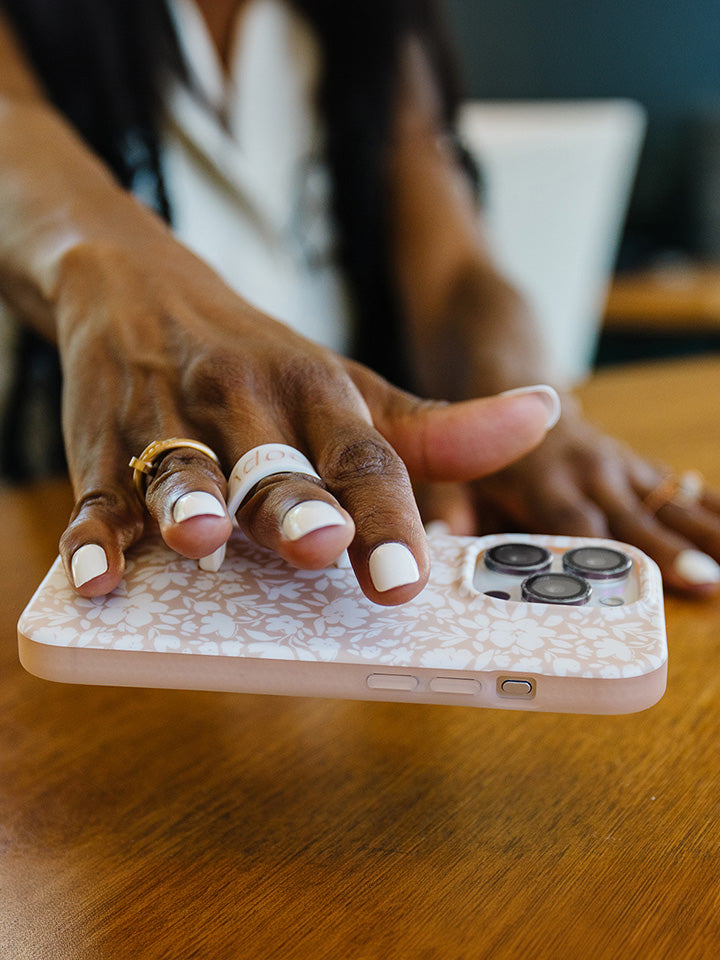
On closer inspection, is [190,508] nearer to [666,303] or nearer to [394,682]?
[394,682]

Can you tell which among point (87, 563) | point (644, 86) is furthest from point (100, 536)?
point (644, 86)

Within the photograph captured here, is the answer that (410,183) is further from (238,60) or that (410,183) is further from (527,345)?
(527,345)

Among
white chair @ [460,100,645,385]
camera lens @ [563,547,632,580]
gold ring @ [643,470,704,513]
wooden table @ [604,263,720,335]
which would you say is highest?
camera lens @ [563,547,632,580]

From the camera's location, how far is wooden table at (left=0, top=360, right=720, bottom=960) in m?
0.29

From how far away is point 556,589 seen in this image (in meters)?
0.37

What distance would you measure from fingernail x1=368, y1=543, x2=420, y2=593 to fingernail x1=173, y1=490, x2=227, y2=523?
6cm

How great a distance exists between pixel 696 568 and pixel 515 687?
23 centimetres

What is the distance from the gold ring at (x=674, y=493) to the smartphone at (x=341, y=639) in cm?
23

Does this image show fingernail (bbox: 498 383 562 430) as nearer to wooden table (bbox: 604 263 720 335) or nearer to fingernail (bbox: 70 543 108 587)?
fingernail (bbox: 70 543 108 587)

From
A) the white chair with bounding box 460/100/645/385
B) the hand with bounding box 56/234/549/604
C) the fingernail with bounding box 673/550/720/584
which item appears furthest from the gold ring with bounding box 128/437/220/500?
the white chair with bounding box 460/100/645/385

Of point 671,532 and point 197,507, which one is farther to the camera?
point 671,532

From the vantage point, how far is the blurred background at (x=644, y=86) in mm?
2436

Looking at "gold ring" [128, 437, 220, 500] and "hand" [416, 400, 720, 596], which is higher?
"gold ring" [128, 437, 220, 500]

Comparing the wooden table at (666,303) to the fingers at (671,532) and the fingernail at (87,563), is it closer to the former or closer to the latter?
the fingers at (671,532)
